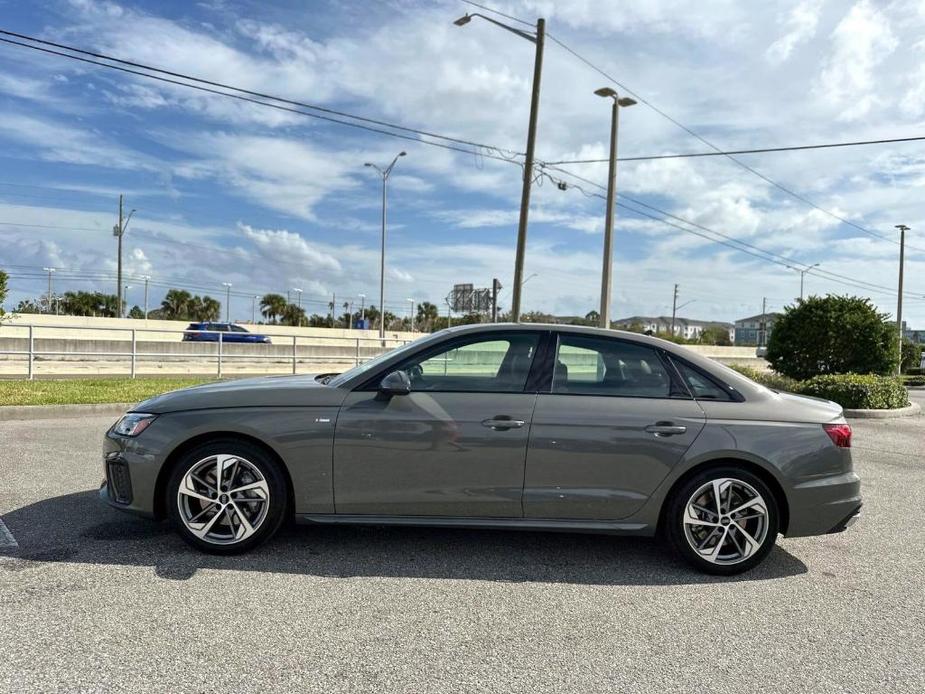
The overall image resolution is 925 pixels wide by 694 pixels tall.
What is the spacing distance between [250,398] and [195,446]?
439 millimetres

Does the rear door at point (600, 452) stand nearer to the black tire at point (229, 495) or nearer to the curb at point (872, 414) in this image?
the black tire at point (229, 495)

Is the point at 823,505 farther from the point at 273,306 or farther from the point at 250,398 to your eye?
the point at 273,306

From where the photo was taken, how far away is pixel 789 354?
18531mm

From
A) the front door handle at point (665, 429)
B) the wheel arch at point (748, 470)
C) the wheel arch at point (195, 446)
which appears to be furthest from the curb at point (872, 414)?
the wheel arch at point (195, 446)

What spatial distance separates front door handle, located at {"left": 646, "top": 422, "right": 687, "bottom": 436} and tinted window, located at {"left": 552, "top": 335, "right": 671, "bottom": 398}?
0.22 m

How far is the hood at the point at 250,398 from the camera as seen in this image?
14.1ft

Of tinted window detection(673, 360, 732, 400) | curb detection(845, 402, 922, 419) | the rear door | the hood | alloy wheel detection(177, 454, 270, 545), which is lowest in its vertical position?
curb detection(845, 402, 922, 419)

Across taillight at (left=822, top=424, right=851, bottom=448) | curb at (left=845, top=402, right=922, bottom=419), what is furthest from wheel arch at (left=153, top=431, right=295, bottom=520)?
curb at (left=845, top=402, right=922, bottom=419)

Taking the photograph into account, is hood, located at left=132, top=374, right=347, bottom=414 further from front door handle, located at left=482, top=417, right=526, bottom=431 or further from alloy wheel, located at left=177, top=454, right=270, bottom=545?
front door handle, located at left=482, top=417, right=526, bottom=431

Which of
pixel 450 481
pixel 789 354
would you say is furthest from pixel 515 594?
pixel 789 354

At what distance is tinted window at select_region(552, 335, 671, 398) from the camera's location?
4.41 meters

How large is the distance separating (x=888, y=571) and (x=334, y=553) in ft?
11.5

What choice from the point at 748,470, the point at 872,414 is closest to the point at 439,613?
the point at 748,470

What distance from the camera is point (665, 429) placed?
13.9ft
